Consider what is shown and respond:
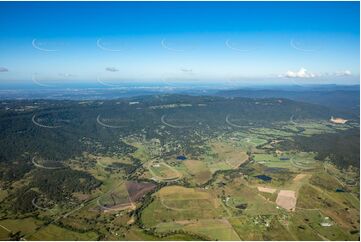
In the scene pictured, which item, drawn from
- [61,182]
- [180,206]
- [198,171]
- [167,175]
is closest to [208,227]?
[180,206]

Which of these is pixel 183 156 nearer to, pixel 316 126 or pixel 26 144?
pixel 26 144

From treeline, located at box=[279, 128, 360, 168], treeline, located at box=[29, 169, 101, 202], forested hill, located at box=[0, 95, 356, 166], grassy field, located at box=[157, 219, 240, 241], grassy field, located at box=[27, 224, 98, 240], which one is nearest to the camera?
grassy field, located at box=[157, 219, 240, 241]

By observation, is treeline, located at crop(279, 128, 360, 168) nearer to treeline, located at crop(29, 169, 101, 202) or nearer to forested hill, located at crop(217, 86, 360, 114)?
treeline, located at crop(29, 169, 101, 202)

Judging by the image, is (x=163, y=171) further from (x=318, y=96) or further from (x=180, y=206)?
(x=318, y=96)

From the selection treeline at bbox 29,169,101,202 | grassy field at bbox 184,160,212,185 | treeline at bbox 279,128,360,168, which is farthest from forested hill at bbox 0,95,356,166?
treeline at bbox 279,128,360,168

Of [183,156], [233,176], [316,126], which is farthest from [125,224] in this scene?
[316,126]

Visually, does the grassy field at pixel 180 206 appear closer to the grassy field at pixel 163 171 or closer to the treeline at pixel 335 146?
the grassy field at pixel 163 171

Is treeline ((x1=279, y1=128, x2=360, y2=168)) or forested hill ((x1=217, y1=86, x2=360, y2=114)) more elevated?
forested hill ((x1=217, y1=86, x2=360, y2=114))

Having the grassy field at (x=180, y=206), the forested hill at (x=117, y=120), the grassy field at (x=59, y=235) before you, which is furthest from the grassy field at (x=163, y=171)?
the grassy field at (x=59, y=235)
